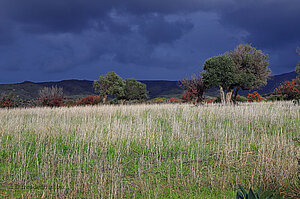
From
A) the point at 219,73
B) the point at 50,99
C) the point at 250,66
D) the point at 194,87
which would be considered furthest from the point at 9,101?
the point at 250,66

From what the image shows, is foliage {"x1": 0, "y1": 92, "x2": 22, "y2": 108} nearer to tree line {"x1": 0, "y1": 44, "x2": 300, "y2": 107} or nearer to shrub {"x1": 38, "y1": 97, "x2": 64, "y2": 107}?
tree line {"x1": 0, "y1": 44, "x2": 300, "y2": 107}

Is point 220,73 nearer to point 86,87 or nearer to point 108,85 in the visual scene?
point 108,85

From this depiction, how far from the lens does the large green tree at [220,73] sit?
73.6 feet

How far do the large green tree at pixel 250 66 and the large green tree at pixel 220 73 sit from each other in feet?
5.65

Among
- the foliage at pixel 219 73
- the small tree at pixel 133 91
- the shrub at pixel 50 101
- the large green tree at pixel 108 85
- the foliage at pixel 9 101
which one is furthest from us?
the small tree at pixel 133 91

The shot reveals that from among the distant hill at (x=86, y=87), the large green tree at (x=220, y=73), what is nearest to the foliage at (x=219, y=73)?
the large green tree at (x=220, y=73)

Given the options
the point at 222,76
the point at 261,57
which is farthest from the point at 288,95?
the point at 222,76

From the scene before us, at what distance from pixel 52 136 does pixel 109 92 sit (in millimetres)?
25535

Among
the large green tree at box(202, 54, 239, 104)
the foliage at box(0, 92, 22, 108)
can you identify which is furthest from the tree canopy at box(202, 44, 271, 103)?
the foliage at box(0, 92, 22, 108)

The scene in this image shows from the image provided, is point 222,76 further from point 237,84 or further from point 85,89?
point 85,89

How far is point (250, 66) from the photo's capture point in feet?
83.4

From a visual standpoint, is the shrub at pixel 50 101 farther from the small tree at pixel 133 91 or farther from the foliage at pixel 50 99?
the small tree at pixel 133 91

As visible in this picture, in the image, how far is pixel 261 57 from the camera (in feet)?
84.8

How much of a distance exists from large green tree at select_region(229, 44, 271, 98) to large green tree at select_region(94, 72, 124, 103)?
1651 centimetres
